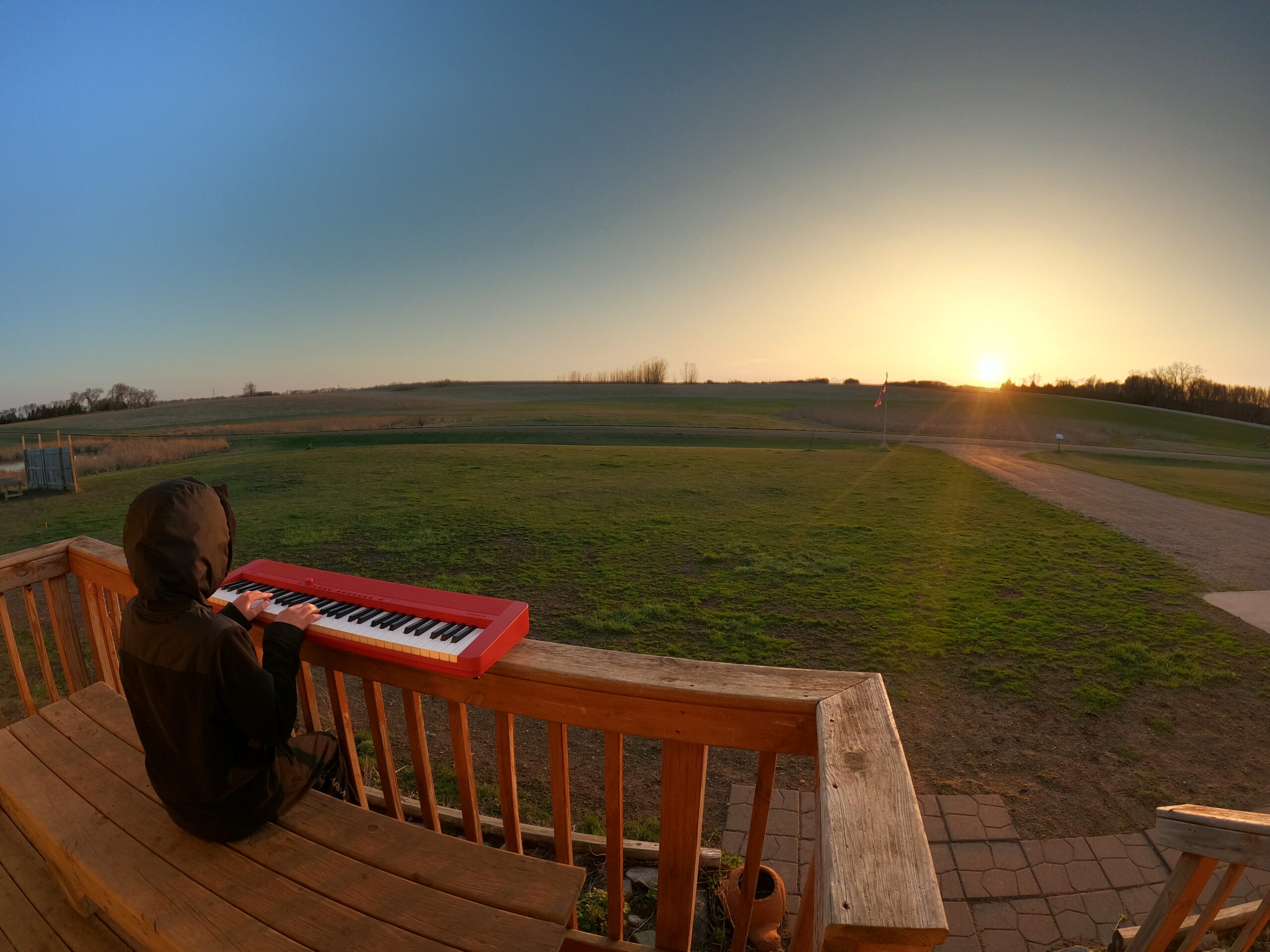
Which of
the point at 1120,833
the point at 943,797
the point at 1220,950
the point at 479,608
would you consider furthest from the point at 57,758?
the point at 1120,833

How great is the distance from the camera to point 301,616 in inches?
77.0

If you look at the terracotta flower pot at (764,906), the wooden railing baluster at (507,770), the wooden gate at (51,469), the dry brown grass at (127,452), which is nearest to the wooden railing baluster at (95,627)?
the wooden railing baluster at (507,770)

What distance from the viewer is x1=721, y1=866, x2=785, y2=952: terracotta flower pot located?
2.73m

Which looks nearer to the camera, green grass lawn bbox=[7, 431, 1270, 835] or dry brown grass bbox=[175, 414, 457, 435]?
green grass lawn bbox=[7, 431, 1270, 835]

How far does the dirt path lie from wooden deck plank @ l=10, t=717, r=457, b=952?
11002 mm

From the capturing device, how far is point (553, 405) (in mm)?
49500

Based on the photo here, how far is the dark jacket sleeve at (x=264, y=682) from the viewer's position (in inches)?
68.2

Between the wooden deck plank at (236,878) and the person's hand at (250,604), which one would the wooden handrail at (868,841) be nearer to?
the wooden deck plank at (236,878)

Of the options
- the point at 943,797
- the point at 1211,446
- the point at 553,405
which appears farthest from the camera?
the point at 553,405

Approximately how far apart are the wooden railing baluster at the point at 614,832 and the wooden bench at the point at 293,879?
0.68 ft

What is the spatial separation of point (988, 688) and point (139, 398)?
8180cm

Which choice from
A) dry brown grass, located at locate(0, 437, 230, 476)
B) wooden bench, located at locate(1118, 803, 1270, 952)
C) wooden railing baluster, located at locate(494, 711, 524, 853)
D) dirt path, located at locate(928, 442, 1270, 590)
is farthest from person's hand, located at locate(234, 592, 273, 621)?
dry brown grass, located at locate(0, 437, 230, 476)

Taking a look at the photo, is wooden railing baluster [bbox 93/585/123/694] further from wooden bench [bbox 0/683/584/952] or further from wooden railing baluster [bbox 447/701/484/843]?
wooden railing baluster [bbox 447/701/484/843]

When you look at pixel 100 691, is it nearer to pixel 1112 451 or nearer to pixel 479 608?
pixel 479 608
